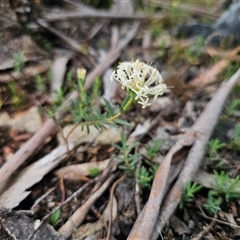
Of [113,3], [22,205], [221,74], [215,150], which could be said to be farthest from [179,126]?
[113,3]

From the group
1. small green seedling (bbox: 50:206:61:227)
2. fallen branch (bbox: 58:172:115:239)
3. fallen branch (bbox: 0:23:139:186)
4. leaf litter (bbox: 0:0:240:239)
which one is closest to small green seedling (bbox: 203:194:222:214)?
leaf litter (bbox: 0:0:240:239)

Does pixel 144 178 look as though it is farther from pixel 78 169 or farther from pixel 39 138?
pixel 39 138

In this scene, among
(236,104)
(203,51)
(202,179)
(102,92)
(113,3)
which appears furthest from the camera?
(113,3)

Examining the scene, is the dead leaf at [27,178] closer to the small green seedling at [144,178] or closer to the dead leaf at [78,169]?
the dead leaf at [78,169]

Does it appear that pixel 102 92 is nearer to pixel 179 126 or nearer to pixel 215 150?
pixel 179 126

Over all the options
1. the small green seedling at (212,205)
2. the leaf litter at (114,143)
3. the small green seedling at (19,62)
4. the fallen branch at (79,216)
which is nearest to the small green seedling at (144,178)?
the leaf litter at (114,143)
